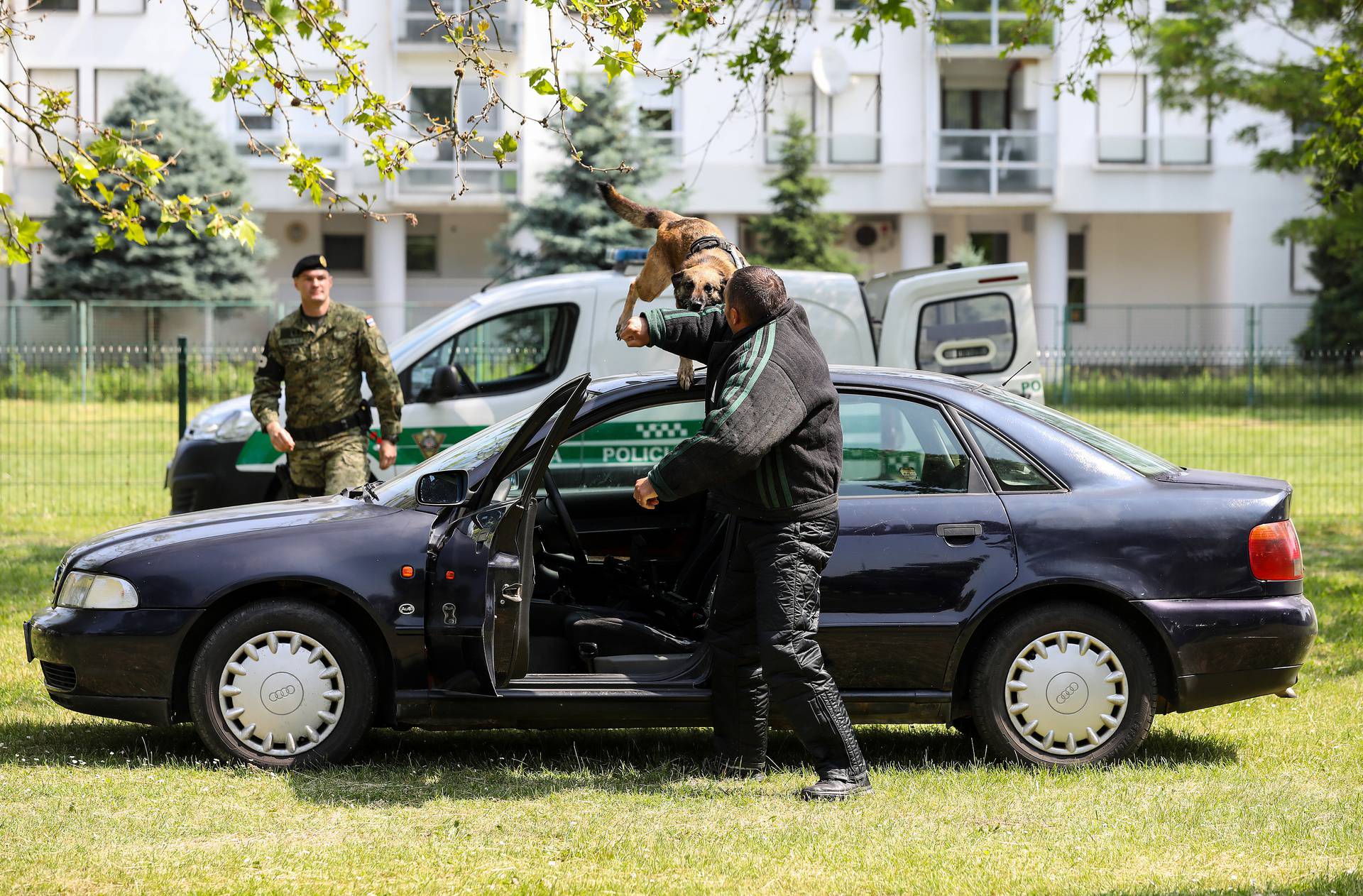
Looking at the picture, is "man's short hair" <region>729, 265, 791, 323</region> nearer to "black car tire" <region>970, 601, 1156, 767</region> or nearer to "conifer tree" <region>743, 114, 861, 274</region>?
"black car tire" <region>970, 601, 1156, 767</region>

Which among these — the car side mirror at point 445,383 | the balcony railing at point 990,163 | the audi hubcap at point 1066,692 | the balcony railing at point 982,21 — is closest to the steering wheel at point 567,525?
the audi hubcap at point 1066,692

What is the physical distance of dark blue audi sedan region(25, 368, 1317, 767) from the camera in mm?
5297

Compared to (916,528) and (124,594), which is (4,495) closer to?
(124,594)

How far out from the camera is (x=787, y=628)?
197 inches

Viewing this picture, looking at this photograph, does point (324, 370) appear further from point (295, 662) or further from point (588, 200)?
point (588, 200)

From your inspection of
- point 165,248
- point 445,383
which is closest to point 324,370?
point 445,383

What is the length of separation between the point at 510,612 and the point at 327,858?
989 millimetres

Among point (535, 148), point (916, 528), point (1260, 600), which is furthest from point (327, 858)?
point (535, 148)

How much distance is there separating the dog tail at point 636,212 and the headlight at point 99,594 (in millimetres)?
2446

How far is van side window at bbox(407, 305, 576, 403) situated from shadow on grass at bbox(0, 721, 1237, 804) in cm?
369

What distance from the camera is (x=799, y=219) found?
30.1 m

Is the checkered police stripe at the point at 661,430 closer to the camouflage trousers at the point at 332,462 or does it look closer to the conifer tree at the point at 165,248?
the camouflage trousers at the point at 332,462

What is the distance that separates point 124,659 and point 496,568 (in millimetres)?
1445

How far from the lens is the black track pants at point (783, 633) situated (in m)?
5.02
